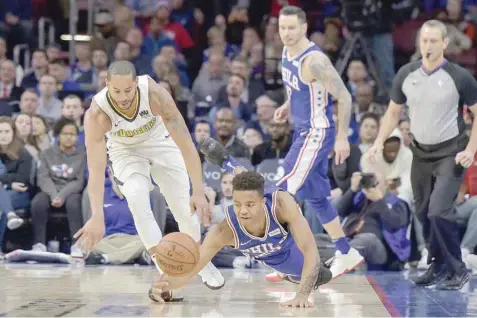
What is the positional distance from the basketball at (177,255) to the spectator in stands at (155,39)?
27.6 feet

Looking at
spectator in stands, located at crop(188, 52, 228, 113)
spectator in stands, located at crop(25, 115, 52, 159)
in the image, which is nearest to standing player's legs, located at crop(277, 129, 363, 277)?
spectator in stands, located at crop(25, 115, 52, 159)

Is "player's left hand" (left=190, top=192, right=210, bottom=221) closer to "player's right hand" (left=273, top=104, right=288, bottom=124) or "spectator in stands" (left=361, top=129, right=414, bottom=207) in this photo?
"player's right hand" (left=273, top=104, right=288, bottom=124)

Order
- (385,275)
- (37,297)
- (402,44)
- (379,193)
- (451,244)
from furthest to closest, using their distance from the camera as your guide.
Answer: (402,44)
(379,193)
(385,275)
(451,244)
(37,297)

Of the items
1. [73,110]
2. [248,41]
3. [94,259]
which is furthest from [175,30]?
[94,259]

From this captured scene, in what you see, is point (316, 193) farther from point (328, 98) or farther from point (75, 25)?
point (75, 25)

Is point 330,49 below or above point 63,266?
above

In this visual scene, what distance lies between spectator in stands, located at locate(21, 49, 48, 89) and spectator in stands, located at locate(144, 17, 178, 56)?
1594mm

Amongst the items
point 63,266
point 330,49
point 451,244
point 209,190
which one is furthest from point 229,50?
point 451,244

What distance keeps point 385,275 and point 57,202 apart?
12.0 ft

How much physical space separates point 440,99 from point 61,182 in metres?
4.73

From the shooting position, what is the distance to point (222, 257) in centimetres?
1108

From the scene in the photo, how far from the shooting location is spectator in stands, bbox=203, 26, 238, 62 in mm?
15180

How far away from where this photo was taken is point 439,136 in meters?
9.17

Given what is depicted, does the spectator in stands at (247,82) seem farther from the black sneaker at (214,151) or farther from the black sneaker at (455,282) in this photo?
the black sneaker at (214,151)
